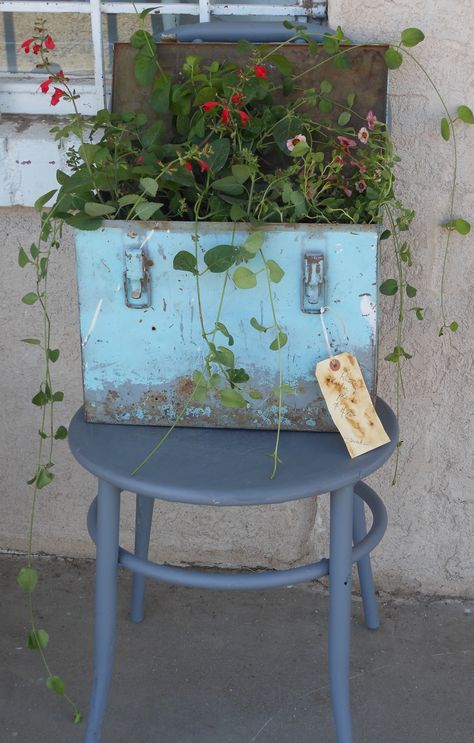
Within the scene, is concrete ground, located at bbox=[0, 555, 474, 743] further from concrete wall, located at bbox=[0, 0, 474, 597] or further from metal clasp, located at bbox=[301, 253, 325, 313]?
metal clasp, located at bbox=[301, 253, 325, 313]

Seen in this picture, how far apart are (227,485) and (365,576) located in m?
0.74

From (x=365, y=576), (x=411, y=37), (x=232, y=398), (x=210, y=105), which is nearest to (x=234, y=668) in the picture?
(x=365, y=576)

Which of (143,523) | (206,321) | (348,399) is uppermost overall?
(206,321)

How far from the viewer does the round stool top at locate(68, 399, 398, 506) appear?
4.92 ft

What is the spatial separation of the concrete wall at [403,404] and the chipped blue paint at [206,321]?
0.55 metres

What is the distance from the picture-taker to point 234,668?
2.17 meters

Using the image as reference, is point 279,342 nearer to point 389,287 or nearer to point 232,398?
point 232,398

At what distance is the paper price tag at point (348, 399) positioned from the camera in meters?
1.56

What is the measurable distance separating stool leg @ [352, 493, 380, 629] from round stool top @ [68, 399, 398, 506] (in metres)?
0.37

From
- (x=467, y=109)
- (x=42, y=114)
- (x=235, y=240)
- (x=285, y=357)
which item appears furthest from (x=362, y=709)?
(x=42, y=114)

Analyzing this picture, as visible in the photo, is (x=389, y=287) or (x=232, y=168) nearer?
(x=232, y=168)

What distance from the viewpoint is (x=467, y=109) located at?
1.91 m

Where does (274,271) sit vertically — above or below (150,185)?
below

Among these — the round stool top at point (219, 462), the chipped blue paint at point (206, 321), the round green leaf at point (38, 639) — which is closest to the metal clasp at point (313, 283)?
the chipped blue paint at point (206, 321)
